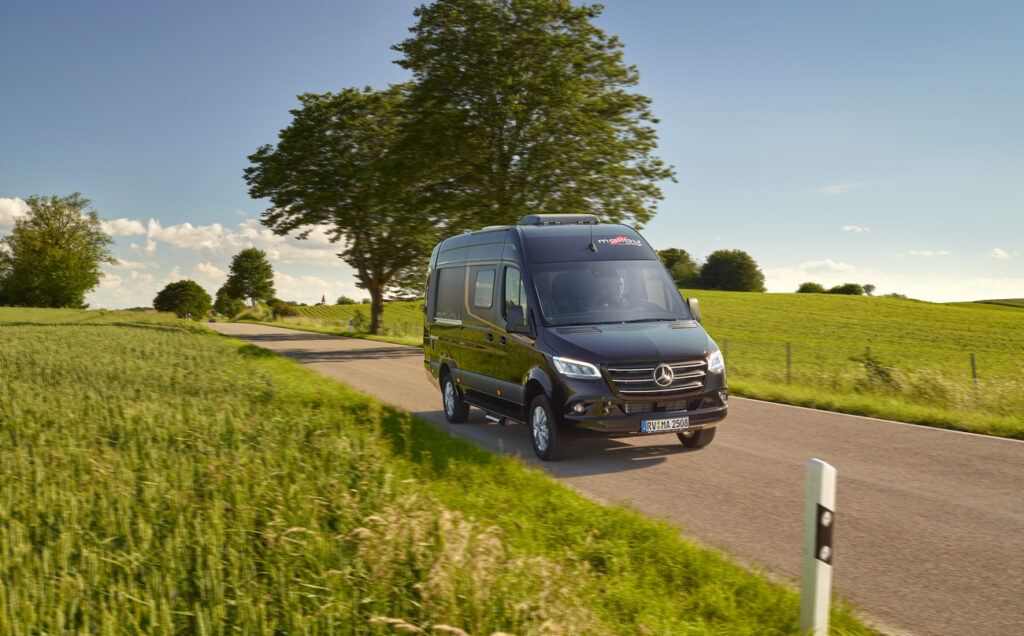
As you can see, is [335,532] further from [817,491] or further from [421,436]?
[421,436]

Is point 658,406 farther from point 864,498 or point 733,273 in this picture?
point 733,273

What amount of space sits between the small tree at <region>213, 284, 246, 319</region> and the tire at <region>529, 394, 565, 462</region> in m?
102

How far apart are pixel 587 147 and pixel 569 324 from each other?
14.3m

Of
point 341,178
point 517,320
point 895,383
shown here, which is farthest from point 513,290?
point 341,178

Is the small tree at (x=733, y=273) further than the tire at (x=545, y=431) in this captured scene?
Yes

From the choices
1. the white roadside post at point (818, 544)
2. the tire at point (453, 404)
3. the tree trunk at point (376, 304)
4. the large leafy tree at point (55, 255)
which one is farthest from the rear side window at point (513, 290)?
the large leafy tree at point (55, 255)

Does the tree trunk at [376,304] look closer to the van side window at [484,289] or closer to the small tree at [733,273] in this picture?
the van side window at [484,289]

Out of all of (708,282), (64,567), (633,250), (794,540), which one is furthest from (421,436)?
(708,282)

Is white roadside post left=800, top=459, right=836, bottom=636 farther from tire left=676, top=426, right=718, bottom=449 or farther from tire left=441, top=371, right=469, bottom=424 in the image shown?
tire left=441, top=371, right=469, bottom=424

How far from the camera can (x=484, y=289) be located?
31.0 feet

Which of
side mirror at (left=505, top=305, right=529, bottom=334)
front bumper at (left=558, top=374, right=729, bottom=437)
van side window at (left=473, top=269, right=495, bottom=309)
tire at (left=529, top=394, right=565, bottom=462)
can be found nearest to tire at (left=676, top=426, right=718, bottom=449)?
front bumper at (left=558, top=374, right=729, bottom=437)

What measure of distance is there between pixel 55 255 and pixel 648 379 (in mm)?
89574

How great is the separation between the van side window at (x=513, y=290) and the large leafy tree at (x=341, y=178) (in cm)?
2347

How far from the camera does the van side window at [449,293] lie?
10.4 meters
